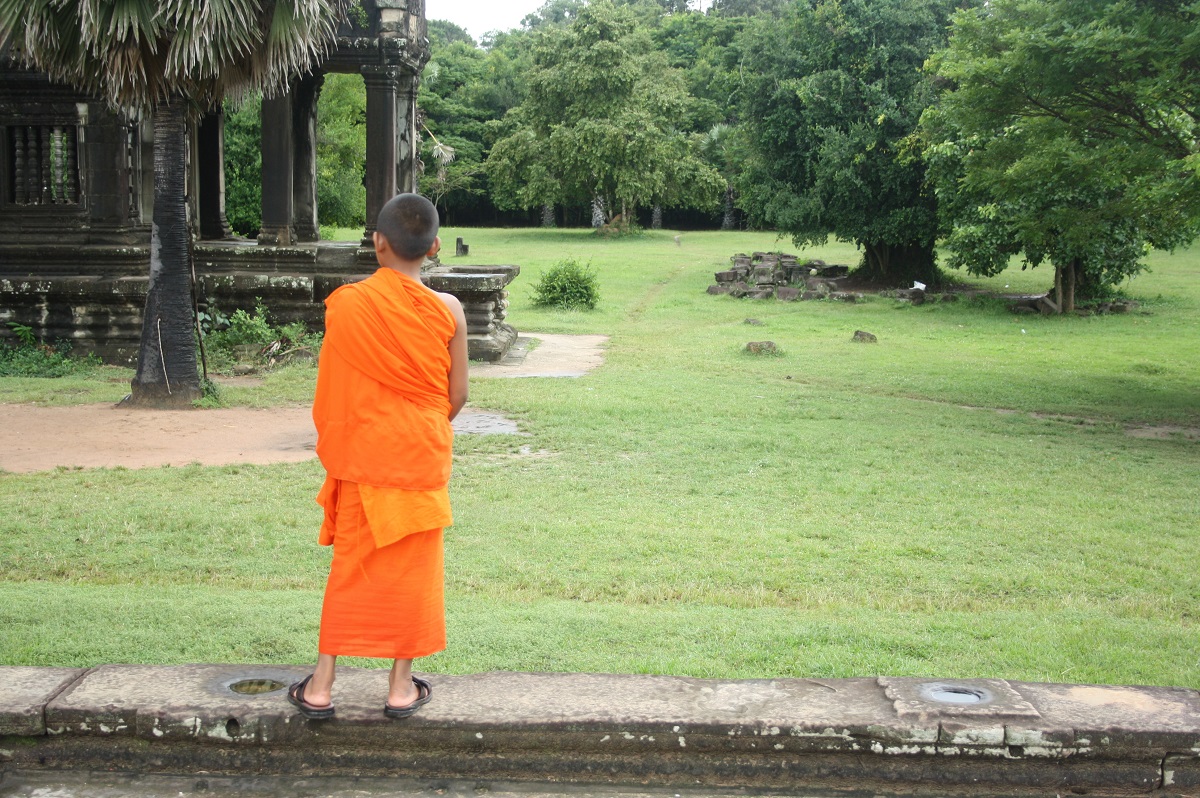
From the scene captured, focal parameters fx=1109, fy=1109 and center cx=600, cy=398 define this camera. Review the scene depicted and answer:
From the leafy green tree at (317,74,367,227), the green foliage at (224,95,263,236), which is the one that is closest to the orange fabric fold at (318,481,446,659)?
the green foliage at (224,95,263,236)

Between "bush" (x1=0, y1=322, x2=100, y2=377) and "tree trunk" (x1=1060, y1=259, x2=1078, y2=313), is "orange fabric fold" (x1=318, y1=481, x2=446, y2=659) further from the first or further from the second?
"tree trunk" (x1=1060, y1=259, x2=1078, y2=313)

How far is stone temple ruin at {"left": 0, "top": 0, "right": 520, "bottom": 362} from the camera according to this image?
12688 millimetres

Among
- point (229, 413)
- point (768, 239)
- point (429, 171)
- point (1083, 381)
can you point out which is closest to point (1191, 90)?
point (1083, 381)

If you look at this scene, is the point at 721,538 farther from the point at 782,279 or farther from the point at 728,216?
the point at 728,216

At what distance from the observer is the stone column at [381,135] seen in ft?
45.8

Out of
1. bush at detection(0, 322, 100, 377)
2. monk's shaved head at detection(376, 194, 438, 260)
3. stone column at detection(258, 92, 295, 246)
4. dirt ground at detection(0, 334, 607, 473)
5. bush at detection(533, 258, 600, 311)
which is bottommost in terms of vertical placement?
dirt ground at detection(0, 334, 607, 473)

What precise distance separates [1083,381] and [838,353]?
3.20m

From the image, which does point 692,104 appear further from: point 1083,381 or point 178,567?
point 178,567

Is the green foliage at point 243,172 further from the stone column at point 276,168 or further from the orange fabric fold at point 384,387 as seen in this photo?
the orange fabric fold at point 384,387

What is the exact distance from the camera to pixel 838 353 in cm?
1495

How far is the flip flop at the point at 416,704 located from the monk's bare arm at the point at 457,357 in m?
0.83

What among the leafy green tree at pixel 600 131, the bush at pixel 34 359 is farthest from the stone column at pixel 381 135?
the leafy green tree at pixel 600 131

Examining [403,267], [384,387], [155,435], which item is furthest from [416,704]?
[155,435]

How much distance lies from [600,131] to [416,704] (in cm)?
3791
